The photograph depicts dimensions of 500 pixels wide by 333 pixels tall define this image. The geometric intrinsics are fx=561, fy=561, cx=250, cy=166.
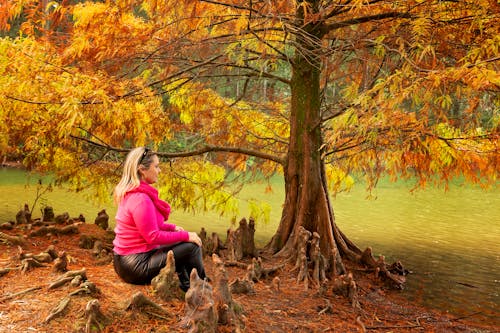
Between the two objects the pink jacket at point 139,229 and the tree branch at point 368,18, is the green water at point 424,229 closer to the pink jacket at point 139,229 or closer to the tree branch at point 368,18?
the tree branch at point 368,18

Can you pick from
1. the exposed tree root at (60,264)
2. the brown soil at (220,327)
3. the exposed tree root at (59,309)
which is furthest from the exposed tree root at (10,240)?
the exposed tree root at (59,309)

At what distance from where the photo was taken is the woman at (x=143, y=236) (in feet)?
14.8

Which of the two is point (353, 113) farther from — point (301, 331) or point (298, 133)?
point (298, 133)

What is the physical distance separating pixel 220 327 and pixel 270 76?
547cm

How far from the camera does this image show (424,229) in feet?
45.3

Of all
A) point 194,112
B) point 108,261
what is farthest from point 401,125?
point 194,112

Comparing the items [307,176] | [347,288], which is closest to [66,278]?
[347,288]

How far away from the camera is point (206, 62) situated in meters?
8.16

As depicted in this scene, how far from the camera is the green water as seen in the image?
8055 mm

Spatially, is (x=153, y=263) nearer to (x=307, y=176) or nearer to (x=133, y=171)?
(x=133, y=171)

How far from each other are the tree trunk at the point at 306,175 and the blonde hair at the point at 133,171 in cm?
374

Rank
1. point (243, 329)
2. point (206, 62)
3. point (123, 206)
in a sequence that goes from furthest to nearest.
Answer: point (206, 62)
point (123, 206)
point (243, 329)

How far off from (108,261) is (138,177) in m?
2.05

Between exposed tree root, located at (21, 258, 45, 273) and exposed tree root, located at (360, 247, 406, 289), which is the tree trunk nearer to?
exposed tree root, located at (360, 247, 406, 289)
